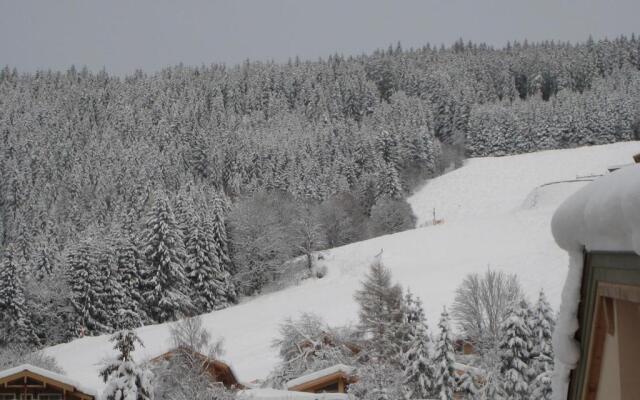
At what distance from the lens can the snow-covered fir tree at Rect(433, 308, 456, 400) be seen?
26.6 meters

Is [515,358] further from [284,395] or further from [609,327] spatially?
[609,327]

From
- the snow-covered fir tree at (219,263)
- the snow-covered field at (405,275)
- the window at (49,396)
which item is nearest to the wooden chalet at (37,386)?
the window at (49,396)

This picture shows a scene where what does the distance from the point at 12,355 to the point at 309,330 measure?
2076cm

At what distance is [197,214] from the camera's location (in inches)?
2746

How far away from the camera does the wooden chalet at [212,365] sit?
2947cm

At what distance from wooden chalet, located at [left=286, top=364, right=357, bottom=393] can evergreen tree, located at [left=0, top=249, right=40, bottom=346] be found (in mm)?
34541

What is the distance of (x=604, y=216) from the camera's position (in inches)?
108

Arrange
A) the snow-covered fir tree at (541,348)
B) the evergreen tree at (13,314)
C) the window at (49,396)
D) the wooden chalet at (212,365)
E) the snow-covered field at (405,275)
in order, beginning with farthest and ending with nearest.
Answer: the evergreen tree at (13,314) < the snow-covered field at (405,275) < the wooden chalet at (212,365) < the window at (49,396) < the snow-covered fir tree at (541,348)

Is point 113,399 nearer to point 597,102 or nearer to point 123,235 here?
point 123,235

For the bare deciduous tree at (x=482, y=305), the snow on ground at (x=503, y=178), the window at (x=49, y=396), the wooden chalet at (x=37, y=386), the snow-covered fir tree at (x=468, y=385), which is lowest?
the snow-covered fir tree at (x=468, y=385)

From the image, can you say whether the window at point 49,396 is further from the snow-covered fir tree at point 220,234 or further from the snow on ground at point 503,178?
the snow on ground at point 503,178

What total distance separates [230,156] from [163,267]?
59.1 meters

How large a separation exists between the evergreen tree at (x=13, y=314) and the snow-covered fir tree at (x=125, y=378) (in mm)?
39773

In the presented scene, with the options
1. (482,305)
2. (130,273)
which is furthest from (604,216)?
(130,273)
